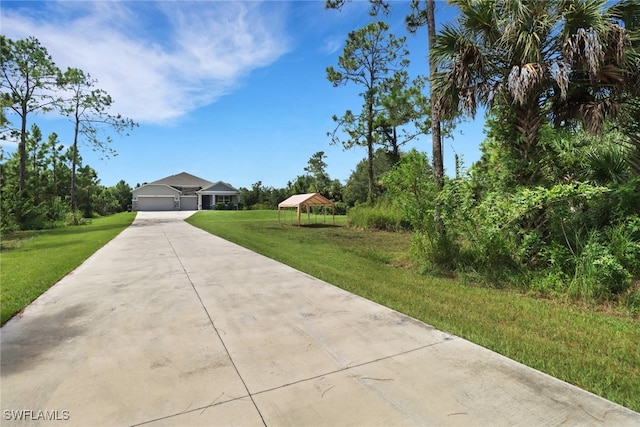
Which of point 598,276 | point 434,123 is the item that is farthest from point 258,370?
point 434,123

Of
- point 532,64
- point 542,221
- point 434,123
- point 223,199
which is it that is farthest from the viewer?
point 223,199

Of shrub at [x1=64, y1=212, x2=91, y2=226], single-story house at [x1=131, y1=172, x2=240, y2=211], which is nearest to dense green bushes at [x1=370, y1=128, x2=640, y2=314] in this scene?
shrub at [x1=64, y1=212, x2=91, y2=226]

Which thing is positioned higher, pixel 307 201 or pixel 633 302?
pixel 307 201

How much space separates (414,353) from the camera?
10.1 feet

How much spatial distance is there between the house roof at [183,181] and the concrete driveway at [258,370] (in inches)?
2148

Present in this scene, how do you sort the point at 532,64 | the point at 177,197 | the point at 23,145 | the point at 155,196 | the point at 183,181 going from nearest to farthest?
the point at 532,64 < the point at 23,145 < the point at 155,196 < the point at 177,197 < the point at 183,181

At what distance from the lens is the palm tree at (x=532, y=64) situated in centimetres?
535

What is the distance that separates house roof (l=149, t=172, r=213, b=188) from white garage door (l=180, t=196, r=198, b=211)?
9.99 feet

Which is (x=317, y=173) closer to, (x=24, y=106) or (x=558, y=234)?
(x=24, y=106)

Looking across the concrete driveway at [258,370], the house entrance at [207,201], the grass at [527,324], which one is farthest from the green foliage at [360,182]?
the concrete driveway at [258,370]

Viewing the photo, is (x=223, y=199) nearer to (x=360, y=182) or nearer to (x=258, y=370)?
(x=360, y=182)

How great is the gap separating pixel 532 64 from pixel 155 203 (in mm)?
53506

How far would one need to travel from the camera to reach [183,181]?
56.7 meters

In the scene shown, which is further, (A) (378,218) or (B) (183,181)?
(B) (183,181)
